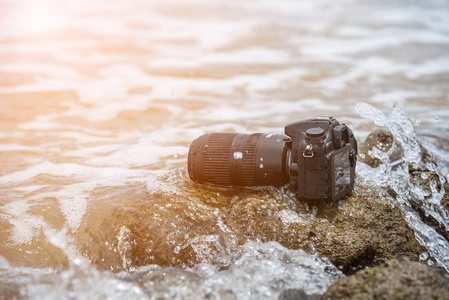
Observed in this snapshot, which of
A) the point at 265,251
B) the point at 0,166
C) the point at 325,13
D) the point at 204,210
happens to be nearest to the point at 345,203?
the point at 265,251

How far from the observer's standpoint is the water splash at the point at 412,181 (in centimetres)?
365

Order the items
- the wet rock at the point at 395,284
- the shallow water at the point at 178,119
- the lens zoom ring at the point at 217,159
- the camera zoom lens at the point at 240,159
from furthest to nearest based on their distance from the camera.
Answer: the lens zoom ring at the point at 217,159
the camera zoom lens at the point at 240,159
the shallow water at the point at 178,119
the wet rock at the point at 395,284

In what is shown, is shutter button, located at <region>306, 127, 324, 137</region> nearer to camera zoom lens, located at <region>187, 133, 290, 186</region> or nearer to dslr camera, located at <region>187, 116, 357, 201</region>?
dslr camera, located at <region>187, 116, 357, 201</region>

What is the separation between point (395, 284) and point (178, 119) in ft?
16.7

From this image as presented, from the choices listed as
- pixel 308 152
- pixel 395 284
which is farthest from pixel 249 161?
pixel 395 284

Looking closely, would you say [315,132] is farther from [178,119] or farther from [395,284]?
[178,119]

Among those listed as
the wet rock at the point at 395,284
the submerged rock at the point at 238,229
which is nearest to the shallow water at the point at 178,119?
the submerged rock at the point at 238,229

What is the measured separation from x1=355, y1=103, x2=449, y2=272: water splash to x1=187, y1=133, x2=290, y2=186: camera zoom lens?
899 millimetres

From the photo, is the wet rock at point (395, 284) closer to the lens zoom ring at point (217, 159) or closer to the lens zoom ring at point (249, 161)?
the lens zoom ring at point (249, 161)

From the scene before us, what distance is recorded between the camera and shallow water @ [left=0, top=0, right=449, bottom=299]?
3.14 metres

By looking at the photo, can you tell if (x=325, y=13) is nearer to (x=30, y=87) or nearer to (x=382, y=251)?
(x=30, y=87)

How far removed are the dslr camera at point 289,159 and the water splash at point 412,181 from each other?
2.05 ft

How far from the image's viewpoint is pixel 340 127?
3.25 m

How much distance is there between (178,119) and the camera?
23.3ft
